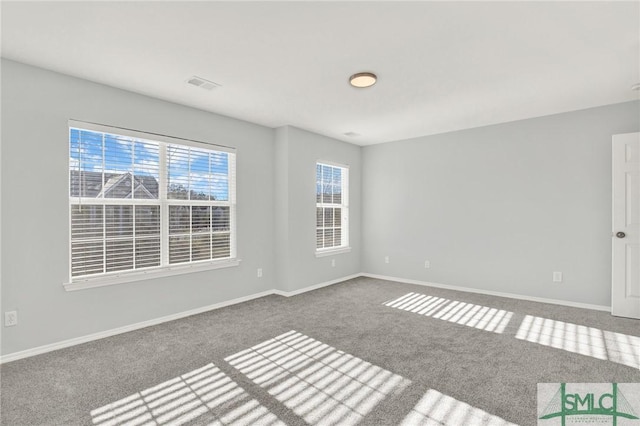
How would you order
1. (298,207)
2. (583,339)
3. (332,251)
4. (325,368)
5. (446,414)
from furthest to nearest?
(332,251) → (298,207) → (583,339) → (325,368) → (446,414)

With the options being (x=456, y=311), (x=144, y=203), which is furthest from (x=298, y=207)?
(x=456, y=311)

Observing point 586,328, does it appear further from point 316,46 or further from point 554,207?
point 316,46

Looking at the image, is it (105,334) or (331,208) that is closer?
(105,334)

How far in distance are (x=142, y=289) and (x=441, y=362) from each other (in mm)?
3089

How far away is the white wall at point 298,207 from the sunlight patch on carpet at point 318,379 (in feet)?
6.31

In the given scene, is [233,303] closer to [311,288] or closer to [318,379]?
[311,288]

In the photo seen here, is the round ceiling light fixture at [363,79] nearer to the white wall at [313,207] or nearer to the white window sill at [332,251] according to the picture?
the white wall at [313,207]

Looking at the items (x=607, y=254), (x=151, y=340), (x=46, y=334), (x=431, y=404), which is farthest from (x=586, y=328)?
(x=46, y=334)

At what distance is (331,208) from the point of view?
18.8ft

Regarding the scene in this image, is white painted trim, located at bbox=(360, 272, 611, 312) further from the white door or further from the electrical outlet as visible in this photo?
the electrical outlet

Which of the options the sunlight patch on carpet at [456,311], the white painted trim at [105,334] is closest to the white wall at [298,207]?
the white painted trim at [105,334]

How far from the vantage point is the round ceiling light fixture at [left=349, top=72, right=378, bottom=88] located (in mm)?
2989

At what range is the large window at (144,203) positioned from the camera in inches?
121

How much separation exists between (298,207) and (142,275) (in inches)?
92.0
